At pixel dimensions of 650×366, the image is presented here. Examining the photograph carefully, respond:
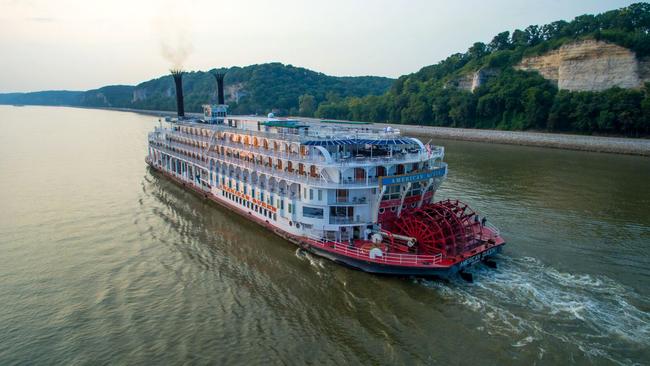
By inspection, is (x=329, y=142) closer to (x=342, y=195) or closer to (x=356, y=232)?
(x=342, y=195)

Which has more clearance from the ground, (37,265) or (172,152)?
(172,152)

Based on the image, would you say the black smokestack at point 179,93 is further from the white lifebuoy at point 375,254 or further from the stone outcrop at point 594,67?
the stone outcrop at point 594,67

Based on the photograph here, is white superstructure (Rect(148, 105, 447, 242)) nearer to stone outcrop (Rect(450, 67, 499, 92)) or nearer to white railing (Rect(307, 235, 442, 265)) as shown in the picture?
white railing (Rect(307, 235, 442, 265))

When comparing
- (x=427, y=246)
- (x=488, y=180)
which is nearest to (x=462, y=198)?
(x=488, y=180)

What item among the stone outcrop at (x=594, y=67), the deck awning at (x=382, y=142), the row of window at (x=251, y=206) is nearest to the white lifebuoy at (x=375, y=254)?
the deck awning at (x=382, y=142)

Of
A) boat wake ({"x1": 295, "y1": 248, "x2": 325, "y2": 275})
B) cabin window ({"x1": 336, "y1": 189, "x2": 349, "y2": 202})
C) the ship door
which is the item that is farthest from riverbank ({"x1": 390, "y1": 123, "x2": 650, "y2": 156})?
boat wake ({"x1": 295, "y1": 248, "x2": 325, "y2": 275})

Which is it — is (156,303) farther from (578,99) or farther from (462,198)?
(578,99)

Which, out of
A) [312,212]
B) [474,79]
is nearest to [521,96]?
[474,79]
